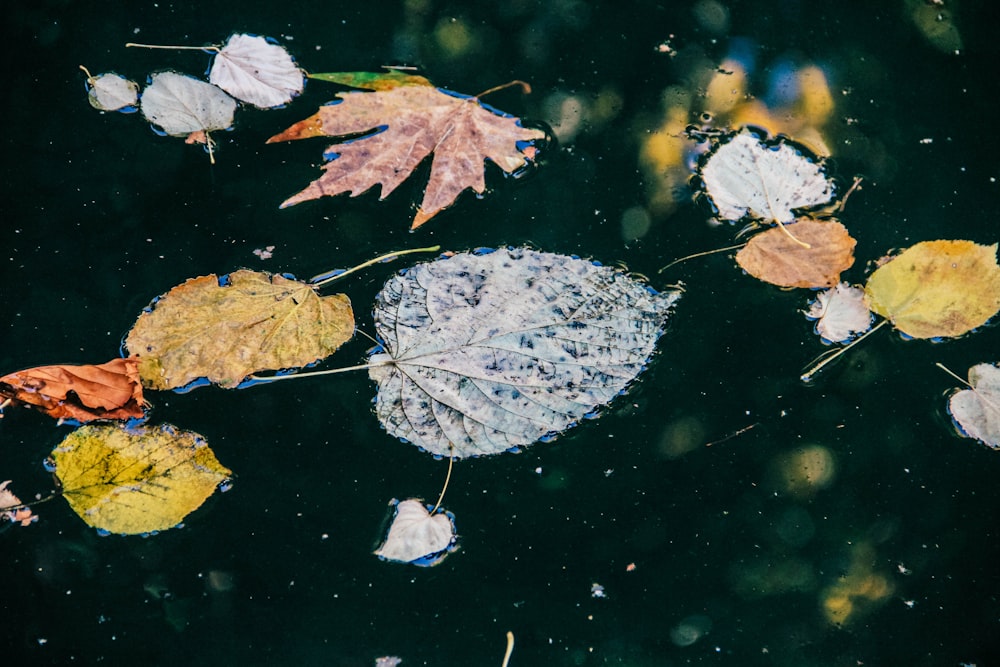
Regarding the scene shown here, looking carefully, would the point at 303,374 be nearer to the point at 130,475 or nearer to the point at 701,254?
the point at 130,475

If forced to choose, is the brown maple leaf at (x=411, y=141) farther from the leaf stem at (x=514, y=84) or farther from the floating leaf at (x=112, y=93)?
the floating leaf at (x=112, y=93)

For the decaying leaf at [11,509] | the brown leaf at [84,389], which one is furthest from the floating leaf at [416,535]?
the decaying leaf at [11,509]

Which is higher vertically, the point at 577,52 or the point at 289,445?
the point at 577,52

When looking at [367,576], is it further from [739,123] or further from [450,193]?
[739,123]

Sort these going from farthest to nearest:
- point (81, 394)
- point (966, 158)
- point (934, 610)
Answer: point (966, 158), point (934, 610), point (81, 394)

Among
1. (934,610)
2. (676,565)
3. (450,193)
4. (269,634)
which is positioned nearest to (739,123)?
(450,193)

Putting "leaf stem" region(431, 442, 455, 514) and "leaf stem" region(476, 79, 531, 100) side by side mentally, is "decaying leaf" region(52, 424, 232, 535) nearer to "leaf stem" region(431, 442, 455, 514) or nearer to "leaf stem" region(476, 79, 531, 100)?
"leaf stem" region(431, 442, 455, 514)
